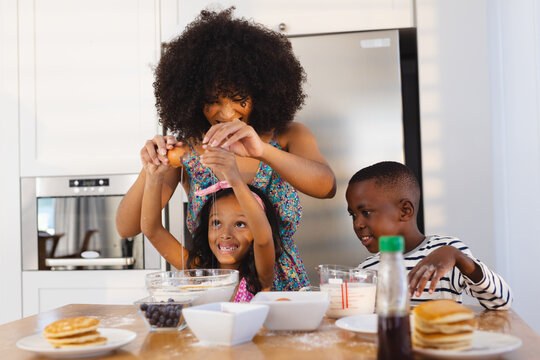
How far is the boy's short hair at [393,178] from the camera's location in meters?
1.47

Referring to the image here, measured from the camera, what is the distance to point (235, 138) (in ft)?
→ 3.92

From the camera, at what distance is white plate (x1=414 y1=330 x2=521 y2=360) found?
670mm

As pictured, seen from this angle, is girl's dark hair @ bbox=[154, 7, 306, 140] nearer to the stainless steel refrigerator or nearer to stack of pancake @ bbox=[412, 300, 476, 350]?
the stainless steel refrigerator

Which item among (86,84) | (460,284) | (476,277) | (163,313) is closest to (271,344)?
(163,313)

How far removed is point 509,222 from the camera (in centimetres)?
206

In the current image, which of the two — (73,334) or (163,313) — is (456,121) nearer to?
(163,313)

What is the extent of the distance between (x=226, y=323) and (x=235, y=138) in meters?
0.50

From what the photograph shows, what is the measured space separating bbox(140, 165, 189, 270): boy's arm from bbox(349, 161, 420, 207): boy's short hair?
500mm

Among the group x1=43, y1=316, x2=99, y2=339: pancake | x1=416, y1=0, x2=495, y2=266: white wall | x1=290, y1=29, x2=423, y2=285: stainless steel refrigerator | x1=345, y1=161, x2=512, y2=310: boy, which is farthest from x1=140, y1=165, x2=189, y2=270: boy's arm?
x1=416, y1=0, x2=495, y2=266: white wall

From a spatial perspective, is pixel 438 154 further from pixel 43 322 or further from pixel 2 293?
pixel 2 293

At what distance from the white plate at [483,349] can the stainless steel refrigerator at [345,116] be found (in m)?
1.43

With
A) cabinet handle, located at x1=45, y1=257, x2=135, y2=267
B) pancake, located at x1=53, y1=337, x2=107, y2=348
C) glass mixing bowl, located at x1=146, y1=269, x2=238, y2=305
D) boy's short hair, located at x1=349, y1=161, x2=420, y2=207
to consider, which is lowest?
cabinet handle, located at x1=45, y1=257, x2=135, y2=267

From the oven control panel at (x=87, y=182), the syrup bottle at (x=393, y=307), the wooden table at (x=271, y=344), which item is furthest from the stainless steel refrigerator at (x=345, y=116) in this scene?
the syrup bottle at (x=393, y=307)

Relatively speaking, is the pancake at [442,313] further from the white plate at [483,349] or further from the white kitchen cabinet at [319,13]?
the white kitchen cabinet at [319,13]
